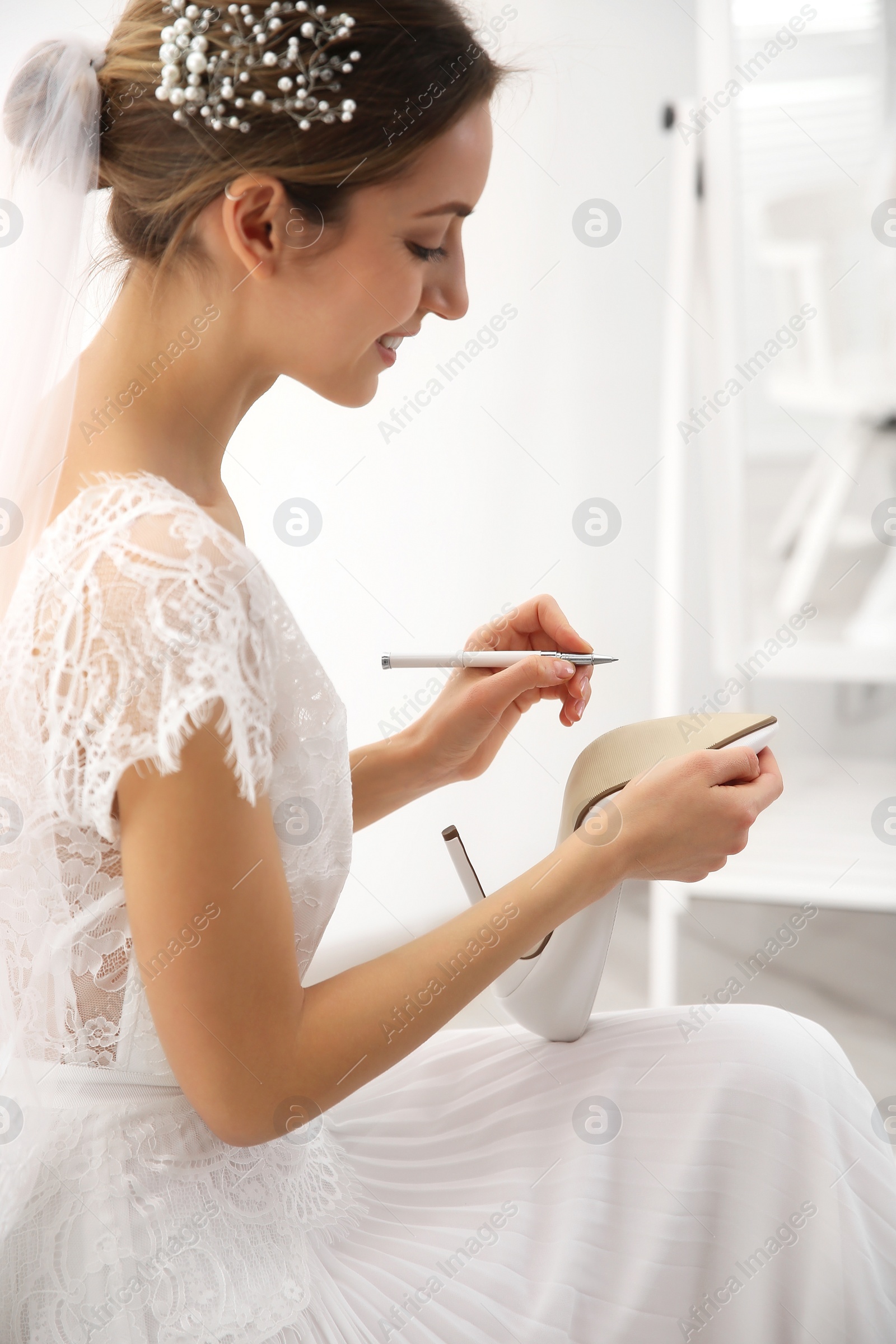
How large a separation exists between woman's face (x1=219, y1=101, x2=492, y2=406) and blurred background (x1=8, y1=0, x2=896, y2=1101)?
654 mm

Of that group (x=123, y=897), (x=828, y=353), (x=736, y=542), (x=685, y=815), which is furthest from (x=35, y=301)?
(x=828, y=353)

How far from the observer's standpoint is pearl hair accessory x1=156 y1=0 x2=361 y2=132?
0.60 metres

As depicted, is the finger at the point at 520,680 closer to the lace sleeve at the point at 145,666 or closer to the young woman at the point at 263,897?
the young woman at the point at 263,897

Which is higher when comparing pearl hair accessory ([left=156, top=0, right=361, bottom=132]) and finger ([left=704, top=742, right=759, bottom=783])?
pearl hair accessory ([left=156, top=0, right=361, bottom=132])

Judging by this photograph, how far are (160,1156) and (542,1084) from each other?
0.27 metres

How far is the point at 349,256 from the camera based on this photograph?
0.63 metres

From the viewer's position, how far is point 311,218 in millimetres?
616

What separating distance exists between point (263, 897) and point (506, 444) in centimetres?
130

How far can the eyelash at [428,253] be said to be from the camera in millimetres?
658

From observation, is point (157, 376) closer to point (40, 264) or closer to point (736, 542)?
point (40, 264)

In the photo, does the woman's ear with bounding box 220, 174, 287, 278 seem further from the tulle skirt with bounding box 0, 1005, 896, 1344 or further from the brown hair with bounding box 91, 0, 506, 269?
the tulle skirt with bounding box 0, 1005, 896, 1344

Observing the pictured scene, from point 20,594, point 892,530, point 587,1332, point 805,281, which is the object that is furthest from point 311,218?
point 892,530

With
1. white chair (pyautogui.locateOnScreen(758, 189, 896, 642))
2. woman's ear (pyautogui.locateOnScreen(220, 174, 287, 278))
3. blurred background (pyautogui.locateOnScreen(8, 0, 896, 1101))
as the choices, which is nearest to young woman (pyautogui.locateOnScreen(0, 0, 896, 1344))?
woman's ear (pyautogui.locateOnScreen(220, 174, 287, 278))

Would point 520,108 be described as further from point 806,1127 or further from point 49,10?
point 806,1127
